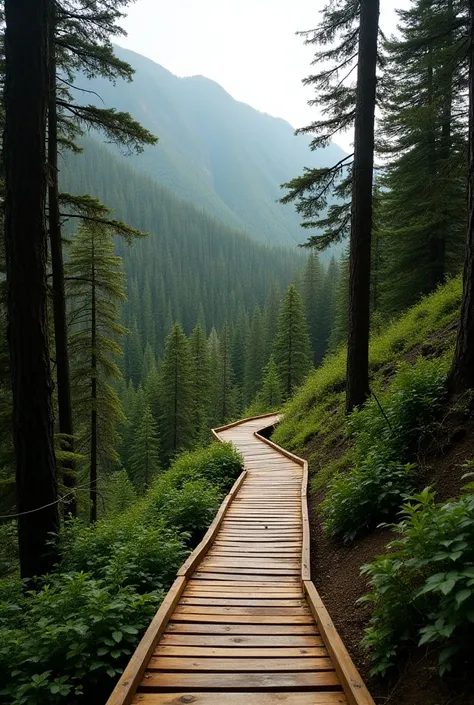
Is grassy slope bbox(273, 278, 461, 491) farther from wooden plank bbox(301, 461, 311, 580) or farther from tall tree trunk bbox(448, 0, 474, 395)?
tall tree trunk bbox(448, 0, 474, 395)

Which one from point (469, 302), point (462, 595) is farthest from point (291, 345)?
point (462, 595)

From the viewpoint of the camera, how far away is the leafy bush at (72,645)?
3.32m

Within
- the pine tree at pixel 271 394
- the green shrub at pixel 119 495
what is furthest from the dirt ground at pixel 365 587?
the pine tree at pixel 271 394

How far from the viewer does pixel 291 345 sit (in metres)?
35.8

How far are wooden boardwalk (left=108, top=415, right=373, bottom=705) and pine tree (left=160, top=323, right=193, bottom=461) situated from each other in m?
28.2

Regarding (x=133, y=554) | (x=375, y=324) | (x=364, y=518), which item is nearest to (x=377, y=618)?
(x=364, y=518)

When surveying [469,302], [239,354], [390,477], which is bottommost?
[239,354]

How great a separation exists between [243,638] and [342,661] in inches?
34.4

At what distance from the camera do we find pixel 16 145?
218 inches

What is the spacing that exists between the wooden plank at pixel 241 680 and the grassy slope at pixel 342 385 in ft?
18.0

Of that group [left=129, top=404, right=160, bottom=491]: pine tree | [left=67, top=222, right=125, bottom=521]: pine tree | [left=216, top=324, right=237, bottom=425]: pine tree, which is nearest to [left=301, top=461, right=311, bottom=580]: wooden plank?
[left=67, top=222, right=125, bottom=521]: pine tree

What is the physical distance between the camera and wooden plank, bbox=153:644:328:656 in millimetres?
3320

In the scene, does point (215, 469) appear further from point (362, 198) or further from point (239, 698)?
point (239, 698)

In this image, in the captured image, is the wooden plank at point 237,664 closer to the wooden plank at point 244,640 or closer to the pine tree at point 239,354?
the wooden plank at point 244,640
